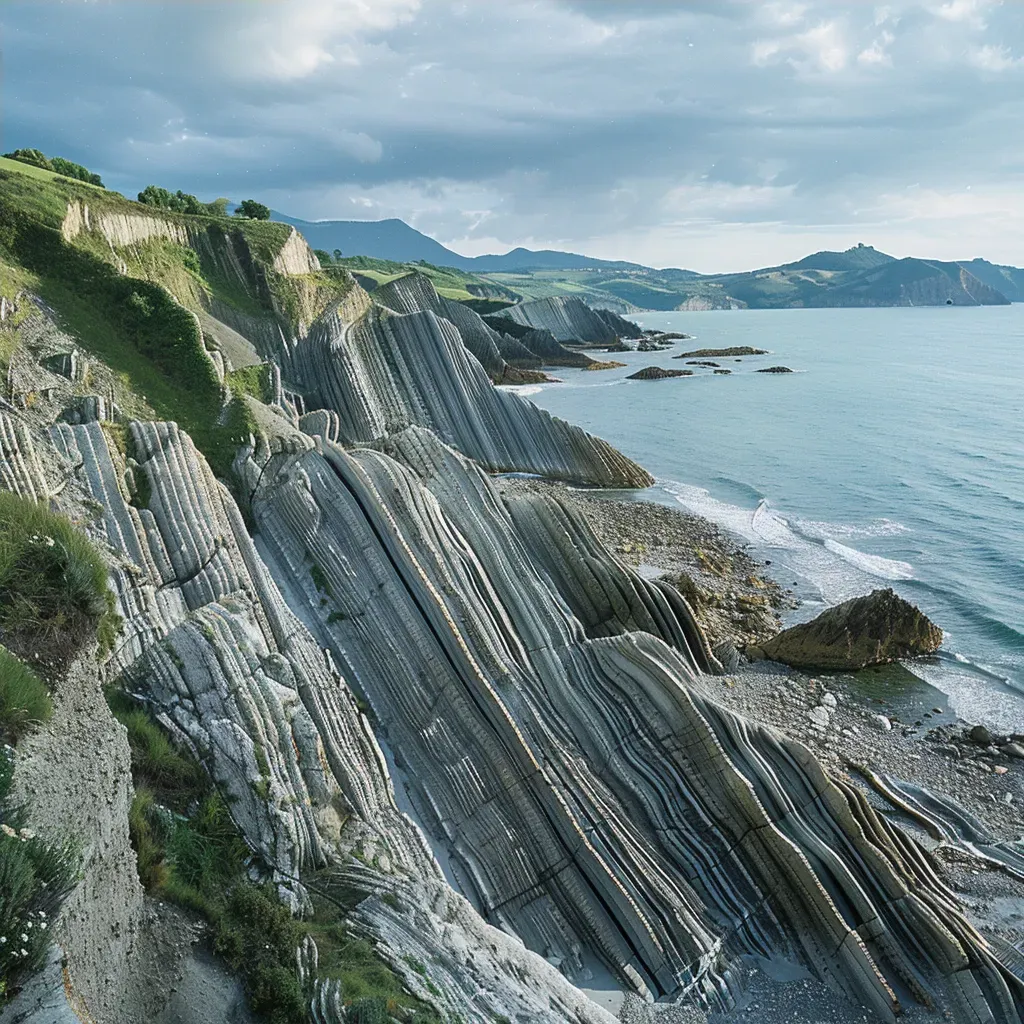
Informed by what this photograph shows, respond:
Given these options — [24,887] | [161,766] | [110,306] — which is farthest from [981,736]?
[110,306]

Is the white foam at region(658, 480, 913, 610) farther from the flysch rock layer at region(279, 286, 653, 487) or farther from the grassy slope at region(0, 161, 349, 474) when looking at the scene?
the grassy slope at region(0, 161, 349, 474)

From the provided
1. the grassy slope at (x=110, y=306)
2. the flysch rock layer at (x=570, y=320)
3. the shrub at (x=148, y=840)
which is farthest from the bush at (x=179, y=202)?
the flysch rock layer at (x=570, y=320)

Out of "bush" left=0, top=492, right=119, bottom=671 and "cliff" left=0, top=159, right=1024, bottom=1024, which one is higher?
"bush" left=0, top=492, right=119, bottom=671

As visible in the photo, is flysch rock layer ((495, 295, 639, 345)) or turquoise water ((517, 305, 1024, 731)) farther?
flysch rock layer ((495, 295, 639, 345))

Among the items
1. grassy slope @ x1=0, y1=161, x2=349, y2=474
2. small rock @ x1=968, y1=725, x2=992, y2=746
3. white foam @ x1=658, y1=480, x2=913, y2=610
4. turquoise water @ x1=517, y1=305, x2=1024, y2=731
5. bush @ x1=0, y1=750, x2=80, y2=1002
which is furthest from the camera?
white foam @ x1=658, y1=480, x2=913, y2=610

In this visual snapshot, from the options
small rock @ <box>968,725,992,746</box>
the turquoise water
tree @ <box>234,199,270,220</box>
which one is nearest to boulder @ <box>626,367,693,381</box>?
the turquoise water

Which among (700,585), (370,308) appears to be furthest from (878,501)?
(370,308)

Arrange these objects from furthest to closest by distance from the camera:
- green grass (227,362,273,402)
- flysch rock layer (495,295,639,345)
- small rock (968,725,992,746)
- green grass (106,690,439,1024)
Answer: flysch rock layer (495,295,639,345) → green grass (227,362,273,402) → small rock (968,725,992,746) → green grass (106,690,439,1024)
